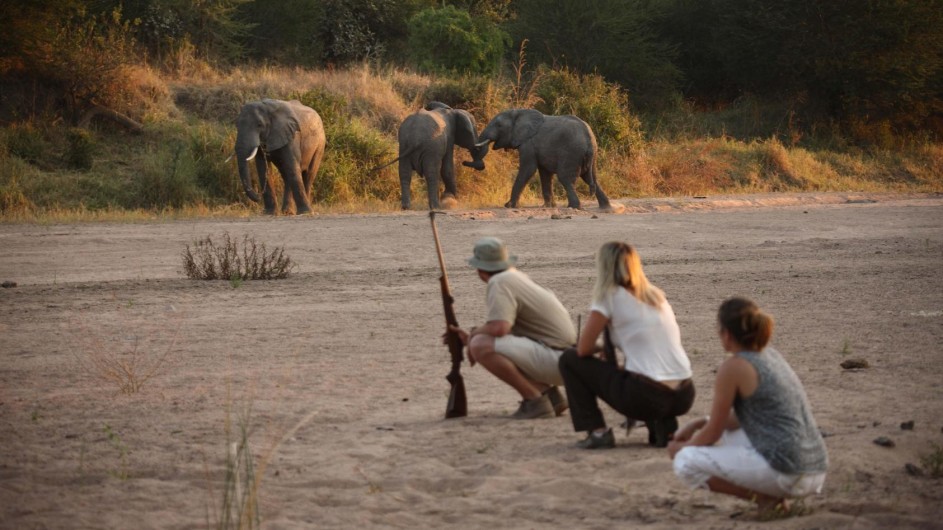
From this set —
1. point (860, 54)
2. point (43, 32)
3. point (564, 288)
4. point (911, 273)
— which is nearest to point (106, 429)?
point (564, 288)

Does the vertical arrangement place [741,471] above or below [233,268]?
above

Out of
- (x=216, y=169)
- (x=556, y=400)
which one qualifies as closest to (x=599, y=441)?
(x=556, y=400)

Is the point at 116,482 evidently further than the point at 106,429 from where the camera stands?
No

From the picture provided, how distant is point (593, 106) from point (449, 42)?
19.0 ft

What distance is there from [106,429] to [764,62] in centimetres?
3115

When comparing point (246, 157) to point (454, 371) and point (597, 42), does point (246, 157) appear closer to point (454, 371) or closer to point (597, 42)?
point (454, 371)

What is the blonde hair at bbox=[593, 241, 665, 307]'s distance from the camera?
6668 mm

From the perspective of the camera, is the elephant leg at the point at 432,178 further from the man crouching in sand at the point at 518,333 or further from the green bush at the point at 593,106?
the man crouching in sand at the point at 518,333

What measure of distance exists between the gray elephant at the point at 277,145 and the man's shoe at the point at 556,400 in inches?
535

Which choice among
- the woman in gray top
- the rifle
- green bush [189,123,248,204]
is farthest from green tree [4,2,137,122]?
the woman in gray top

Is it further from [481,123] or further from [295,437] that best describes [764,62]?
[295,437]

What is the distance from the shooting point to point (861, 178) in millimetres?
30656

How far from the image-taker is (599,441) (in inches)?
274

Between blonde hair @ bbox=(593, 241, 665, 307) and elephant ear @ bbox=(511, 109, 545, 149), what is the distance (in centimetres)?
1623
